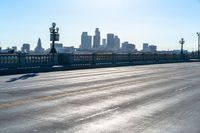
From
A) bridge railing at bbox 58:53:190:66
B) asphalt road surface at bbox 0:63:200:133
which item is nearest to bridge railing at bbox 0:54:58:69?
bridge railing at bbox 58:53:190:66

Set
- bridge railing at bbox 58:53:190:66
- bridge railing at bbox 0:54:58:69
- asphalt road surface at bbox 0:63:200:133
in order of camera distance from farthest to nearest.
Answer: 1. bridge railing at bbox 58:53:190:66
2. bridge railing at bbox 0:54:58:69
3. asphalt road surface at bbox 0:63:200:133

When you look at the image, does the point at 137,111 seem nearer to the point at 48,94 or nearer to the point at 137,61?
the point at 48,94

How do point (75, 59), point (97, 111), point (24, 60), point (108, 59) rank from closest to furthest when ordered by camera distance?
1. point (97, 111)
2. point (24, 60)
3. point (75, 59)
4. point (108, 59)

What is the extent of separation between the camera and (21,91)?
15.4 m

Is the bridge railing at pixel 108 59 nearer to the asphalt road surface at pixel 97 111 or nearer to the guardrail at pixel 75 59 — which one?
the guardrail at pixel 75 59

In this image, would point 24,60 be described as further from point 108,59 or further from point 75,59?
point 108,59

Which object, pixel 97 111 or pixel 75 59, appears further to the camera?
pixel 75 59

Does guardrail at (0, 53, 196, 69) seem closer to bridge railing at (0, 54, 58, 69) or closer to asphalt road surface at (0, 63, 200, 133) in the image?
bridge railing at (0, 54, 58, 69)

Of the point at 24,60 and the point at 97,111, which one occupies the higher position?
the point at 24,60

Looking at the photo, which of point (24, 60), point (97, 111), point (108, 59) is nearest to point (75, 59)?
point (108, 59)

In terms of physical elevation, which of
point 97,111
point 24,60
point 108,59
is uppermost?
point 24,60

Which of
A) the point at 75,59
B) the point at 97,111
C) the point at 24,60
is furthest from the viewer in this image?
the point at 75,59

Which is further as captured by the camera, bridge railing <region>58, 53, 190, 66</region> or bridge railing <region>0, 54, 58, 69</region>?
bridge railing <region>58, 53, 190, 66</region>

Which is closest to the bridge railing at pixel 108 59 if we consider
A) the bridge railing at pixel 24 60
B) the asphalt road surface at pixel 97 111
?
the bridge railing at pixel 24 60
